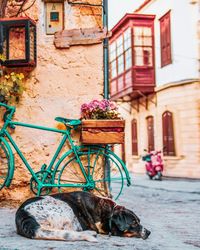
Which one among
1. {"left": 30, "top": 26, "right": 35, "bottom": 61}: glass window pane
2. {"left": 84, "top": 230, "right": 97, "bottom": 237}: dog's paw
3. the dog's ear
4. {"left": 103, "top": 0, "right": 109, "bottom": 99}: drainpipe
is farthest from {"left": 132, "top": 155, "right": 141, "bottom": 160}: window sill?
{"left": 84, "top": 230, "right": 97, "bottom": 237}: dog's paw

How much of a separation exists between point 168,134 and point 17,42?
41.6ft

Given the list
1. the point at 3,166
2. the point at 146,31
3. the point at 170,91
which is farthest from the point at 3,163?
the point at 146,31

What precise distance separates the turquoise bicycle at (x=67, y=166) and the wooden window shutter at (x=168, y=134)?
11.7m

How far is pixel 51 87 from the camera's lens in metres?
6.60

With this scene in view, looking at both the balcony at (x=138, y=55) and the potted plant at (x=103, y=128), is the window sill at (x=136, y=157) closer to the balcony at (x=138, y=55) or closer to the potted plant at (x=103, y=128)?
the balcony at (x=138, y=55)

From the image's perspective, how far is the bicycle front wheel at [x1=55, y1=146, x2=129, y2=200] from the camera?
247 inches

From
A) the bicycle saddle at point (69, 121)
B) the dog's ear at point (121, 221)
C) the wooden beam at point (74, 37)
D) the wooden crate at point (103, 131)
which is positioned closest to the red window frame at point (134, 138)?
the wooden beam at point (74, 37)

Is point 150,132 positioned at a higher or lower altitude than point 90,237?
higher

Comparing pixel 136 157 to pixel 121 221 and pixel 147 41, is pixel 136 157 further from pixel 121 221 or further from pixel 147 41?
pixel 121 221

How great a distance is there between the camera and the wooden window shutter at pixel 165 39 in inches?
737

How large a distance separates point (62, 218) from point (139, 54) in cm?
1687

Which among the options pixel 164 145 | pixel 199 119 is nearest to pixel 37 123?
pixel 199 119

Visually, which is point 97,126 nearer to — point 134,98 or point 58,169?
point 58,169

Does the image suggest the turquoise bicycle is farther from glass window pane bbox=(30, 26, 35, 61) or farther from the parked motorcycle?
the parked motorcycle
